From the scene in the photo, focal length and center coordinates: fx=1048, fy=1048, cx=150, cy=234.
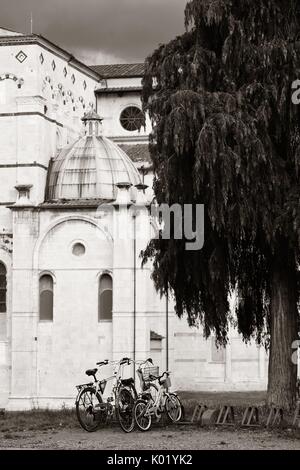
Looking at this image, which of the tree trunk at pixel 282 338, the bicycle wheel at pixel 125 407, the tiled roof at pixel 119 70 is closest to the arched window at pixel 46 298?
the tiled roof at pixel 119 70

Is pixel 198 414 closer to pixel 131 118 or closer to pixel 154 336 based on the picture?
pixel 154 336

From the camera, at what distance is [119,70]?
165ft

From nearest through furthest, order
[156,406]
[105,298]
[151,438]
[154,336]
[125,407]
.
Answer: [151,438]
[125,407]
[156,406]
[105,298]
[154,336]

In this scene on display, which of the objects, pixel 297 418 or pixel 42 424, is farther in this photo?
pixel 42 424

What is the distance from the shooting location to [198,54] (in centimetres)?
2233

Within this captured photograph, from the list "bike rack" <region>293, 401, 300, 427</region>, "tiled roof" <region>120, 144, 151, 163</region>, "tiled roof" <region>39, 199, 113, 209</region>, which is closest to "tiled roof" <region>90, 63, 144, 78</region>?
"tiled roof" <region>120, 144, 151, 163</region>

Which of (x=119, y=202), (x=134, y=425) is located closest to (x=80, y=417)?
(x=134, y=425)

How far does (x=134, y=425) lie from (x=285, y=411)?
12.0 ft

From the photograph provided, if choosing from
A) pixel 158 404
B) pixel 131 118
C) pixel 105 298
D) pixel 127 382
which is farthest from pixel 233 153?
pixel 131 118

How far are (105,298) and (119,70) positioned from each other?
13932 mm

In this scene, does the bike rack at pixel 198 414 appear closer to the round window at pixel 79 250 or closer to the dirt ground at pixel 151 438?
the dirt ground at pixel 151 438

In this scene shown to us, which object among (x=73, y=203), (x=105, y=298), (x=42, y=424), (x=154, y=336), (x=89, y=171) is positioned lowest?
(x=42, y=424)
